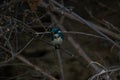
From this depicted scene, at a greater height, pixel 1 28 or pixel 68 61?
pixel 68 61

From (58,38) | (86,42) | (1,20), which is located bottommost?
(58,38)

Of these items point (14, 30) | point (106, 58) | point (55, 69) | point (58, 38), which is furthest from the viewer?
point (106, 58)

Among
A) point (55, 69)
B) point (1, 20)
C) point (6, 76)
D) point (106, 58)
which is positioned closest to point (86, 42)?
point (106, 58)

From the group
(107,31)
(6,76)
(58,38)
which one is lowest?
(58,38)

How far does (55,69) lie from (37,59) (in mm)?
395

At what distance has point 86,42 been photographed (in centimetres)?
372

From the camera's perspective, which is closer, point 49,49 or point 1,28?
point 1,28

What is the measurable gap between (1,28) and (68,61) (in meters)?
1.74

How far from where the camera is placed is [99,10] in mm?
3475

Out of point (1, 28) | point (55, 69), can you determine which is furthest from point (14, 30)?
point (55, 69)

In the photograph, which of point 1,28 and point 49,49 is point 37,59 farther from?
point 1,28

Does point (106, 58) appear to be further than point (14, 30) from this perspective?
Yes

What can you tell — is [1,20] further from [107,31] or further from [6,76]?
[6,76]

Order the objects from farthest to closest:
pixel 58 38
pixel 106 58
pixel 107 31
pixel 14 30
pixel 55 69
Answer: pixel 106 58 < pixel 55 69 < pixel 107 31 < pixel 14 30 < pixel 58 38
